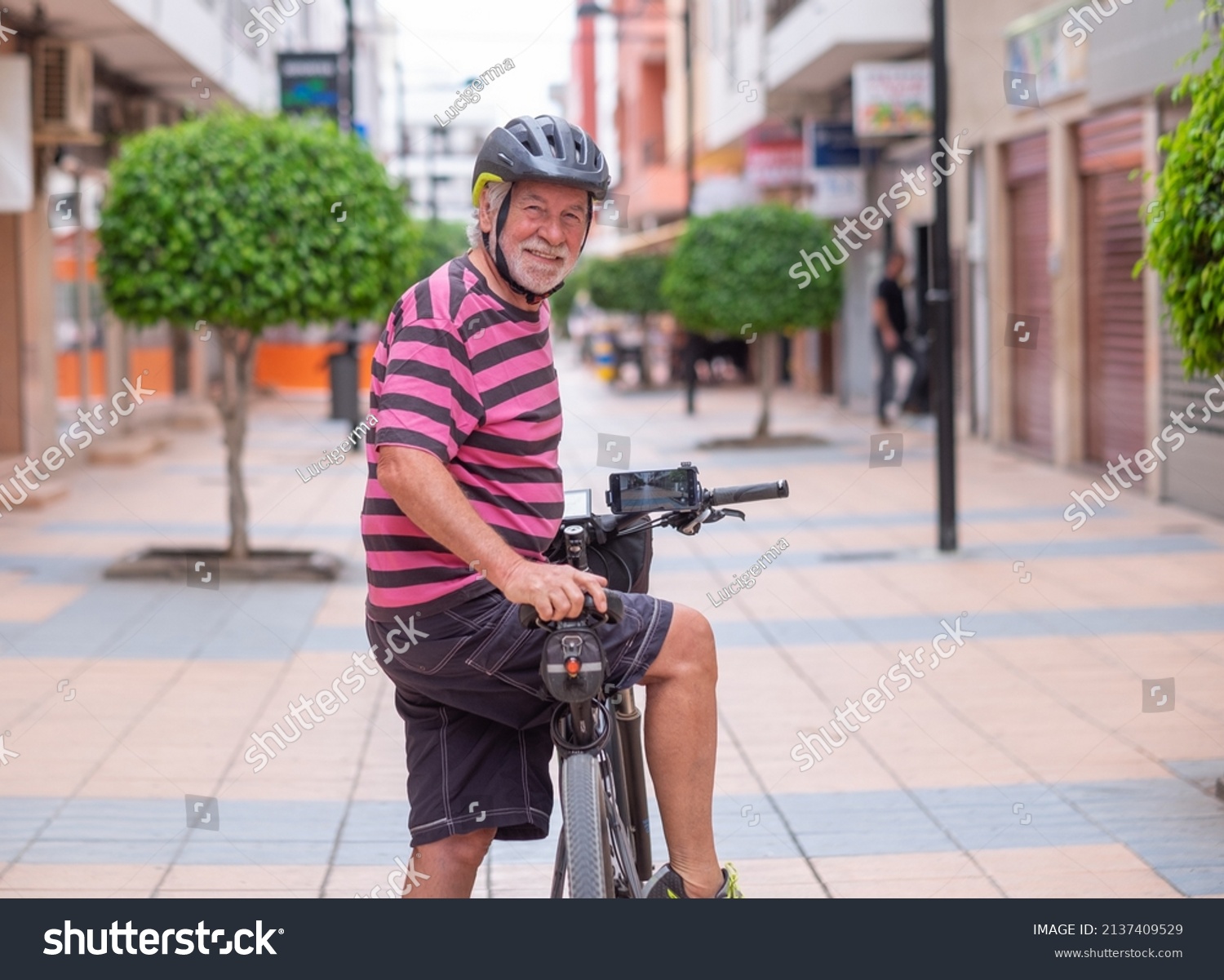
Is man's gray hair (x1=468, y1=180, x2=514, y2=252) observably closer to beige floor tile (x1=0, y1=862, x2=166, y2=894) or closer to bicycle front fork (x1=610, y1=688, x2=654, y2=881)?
bicycle front fork (x1=610, y1=688, x2=654, y2=881)

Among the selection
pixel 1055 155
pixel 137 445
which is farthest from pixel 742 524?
pixel 137 445

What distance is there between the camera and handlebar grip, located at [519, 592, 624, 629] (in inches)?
113

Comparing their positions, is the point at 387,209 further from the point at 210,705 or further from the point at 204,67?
the point at 204,67

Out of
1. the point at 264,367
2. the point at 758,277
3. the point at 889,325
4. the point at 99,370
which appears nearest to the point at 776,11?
the point at 889,325

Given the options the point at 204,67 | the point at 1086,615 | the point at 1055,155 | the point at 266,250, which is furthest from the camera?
the point at 204,67

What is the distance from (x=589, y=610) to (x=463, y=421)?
381 millimetres

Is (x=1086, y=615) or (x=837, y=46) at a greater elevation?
(x=837, y=46)

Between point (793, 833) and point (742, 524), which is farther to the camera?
point (742, 524)

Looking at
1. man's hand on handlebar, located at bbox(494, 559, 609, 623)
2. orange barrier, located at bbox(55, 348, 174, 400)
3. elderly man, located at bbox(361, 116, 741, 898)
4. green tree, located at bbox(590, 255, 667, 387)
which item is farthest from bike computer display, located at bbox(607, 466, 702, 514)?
green tree, located at bbox(590, 255, 667, 387)

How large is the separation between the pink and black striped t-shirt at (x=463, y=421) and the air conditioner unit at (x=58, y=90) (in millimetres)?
14812

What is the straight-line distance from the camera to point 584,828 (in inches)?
→ 117

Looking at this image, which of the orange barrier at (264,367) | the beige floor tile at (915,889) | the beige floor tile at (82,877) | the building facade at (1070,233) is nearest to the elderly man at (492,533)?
the beige floor tile at (915,889)

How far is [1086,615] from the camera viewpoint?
27.7 ft

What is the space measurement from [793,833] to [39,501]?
1023 cm
